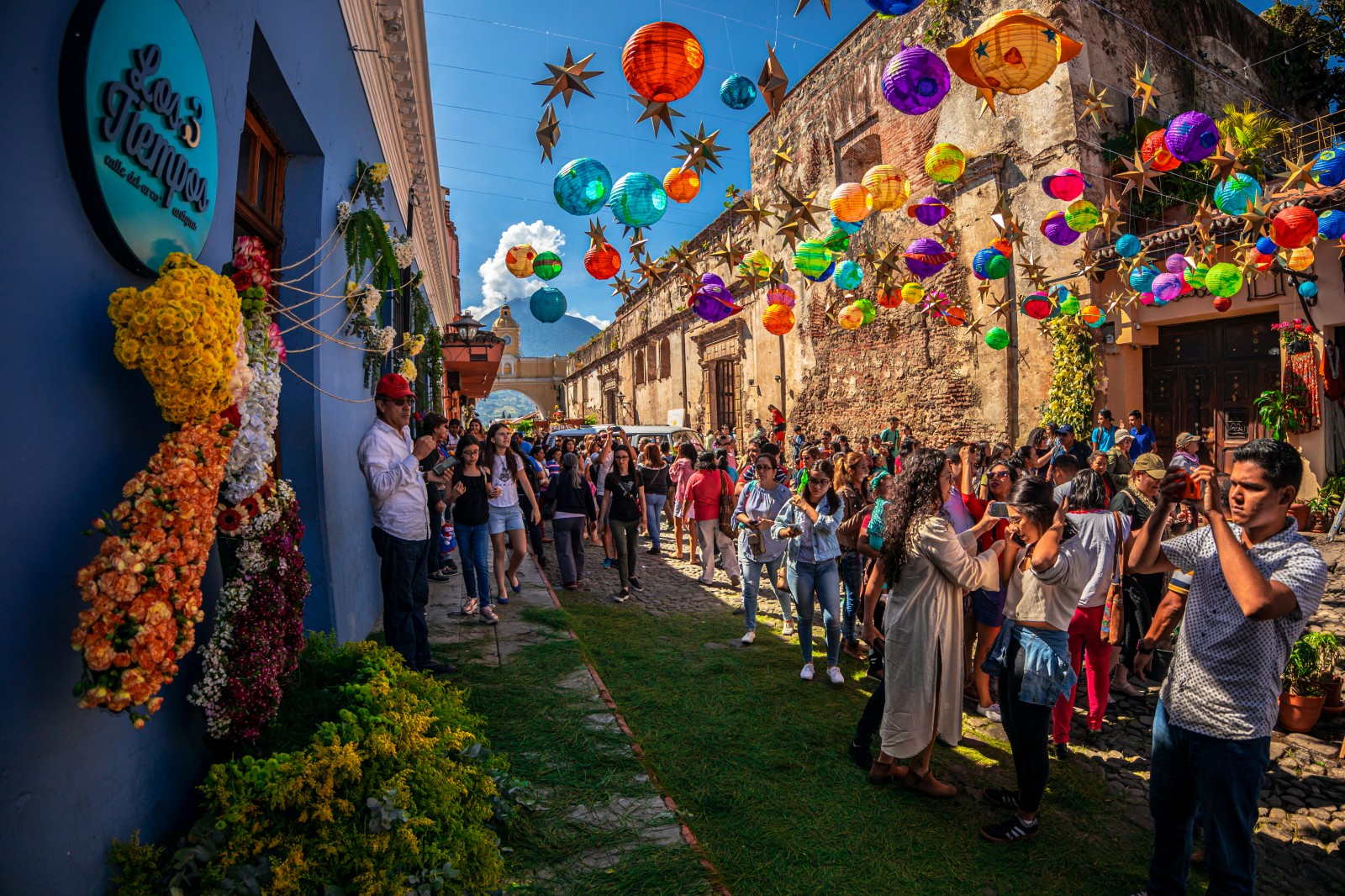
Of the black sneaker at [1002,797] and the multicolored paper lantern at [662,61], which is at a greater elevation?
the multicolored paper lantern at [662,61]

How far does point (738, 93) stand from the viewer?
8.09 m

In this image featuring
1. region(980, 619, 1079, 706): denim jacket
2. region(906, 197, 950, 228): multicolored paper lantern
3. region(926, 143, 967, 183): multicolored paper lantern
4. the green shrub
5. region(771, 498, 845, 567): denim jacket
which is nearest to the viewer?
the green shrub

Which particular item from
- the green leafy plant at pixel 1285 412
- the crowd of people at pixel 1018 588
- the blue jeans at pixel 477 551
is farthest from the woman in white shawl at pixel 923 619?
the green leafy plant at pixel 1285 412

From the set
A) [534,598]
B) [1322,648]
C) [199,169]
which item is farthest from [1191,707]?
[534,598]

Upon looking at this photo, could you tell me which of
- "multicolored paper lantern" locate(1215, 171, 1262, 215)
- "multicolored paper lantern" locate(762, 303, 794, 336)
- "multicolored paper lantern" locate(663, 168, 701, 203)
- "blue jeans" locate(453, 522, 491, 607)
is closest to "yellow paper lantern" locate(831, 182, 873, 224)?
"multicolored paper lantern" locate(663, 168, 701, 203)

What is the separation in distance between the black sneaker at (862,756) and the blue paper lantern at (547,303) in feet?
26.2

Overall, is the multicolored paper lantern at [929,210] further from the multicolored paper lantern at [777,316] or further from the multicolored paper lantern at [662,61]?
the multicolored paper lantern at [662,61]

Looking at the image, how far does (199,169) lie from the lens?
7.80 feet

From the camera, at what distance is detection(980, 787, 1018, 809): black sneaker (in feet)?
12.0

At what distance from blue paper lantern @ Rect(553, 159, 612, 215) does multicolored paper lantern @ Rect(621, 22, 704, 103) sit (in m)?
2.31

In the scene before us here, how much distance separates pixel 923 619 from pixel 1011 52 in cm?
454

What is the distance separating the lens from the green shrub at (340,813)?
6.85ft

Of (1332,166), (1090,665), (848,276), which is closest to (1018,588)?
(1090,665)

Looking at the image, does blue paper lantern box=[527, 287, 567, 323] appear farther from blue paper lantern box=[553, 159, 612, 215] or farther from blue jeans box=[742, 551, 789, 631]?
blue jeans box=[742, 551, 789, 631]
